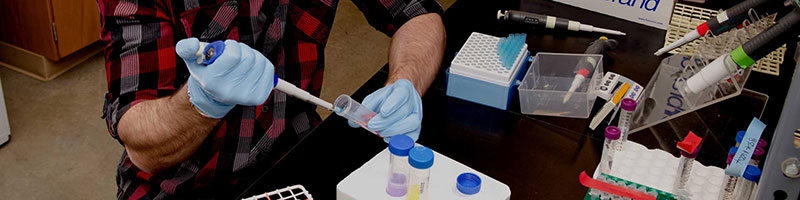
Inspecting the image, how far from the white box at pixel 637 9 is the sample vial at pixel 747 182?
82 centimetres

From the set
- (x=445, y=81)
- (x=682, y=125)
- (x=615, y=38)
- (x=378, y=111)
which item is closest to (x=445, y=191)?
(x=378, y=111)

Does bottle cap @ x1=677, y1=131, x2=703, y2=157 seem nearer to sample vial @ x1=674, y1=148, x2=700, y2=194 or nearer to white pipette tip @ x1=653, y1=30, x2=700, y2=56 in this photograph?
sample vial @ x1=674, y1=148, x2=700, y2=194

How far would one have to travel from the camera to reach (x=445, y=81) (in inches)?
57.2

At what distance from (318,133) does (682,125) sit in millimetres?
693

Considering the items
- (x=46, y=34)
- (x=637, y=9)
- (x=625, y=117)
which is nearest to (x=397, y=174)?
(x=625, y=117)

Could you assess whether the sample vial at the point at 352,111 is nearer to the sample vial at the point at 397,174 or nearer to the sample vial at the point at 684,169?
the sample vial at the point at 397,174

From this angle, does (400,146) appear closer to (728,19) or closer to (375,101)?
(375,101)

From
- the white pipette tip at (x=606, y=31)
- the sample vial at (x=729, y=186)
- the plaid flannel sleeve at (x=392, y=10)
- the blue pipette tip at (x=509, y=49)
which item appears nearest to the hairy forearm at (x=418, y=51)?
the plaid flannel sleeve at (x=392, y=10)

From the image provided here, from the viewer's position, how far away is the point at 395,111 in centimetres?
121

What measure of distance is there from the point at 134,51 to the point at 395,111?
1.52ft

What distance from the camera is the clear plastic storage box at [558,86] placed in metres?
1.36

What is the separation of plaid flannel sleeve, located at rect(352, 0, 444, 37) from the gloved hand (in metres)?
0.43

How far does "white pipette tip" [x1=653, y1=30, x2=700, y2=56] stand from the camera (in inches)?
58.1

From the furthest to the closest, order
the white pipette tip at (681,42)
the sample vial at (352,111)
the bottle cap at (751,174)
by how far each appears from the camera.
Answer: the white pipette tip at (681,42) < the sample vial at (352,111) < the bottle cap at (751,174)
